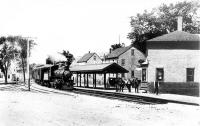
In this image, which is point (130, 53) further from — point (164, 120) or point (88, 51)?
point (164, 120)

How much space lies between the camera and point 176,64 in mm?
27516

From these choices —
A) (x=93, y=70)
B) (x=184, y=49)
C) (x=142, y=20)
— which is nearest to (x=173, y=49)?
(x=184, y=49)

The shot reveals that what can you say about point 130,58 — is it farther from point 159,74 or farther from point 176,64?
point 176,64

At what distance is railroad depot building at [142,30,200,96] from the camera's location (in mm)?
26734

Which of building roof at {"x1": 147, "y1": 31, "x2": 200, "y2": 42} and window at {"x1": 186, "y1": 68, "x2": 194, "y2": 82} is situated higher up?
building roof at {"x1": 147, "y1": 31, "x2": 200, "y2": 42}

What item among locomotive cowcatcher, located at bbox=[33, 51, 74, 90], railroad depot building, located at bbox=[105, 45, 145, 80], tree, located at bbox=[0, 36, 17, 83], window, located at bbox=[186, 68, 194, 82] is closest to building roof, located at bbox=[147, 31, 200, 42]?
window, located at bbox=[186, 68, 194, 82]

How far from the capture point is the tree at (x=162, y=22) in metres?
51.0

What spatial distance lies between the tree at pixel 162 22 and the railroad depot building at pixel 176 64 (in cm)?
2252

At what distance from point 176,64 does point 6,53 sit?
44944 millimetres

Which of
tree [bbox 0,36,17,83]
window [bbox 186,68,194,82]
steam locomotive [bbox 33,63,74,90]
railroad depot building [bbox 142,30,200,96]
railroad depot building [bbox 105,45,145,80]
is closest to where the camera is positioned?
railroad depot building [bbox 142,30,200,96]

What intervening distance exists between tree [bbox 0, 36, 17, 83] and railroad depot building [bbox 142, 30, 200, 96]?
41.6 m

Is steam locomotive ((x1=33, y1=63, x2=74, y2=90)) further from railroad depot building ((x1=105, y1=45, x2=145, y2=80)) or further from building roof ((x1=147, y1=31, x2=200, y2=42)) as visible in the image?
railroad depot building ((x1=105, y1=45, x2=145, y2=80))

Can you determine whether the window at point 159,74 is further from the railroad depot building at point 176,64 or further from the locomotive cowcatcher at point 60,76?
the locomotive cowcatcher at point 60,76

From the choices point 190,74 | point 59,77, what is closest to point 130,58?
point 59,77
